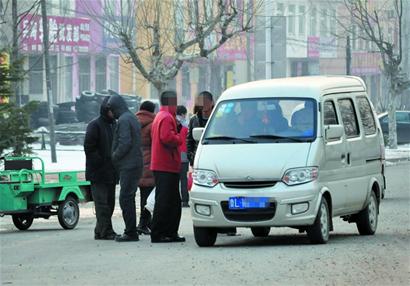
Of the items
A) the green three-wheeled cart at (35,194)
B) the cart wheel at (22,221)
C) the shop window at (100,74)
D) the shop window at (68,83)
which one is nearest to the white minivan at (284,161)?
the green three-wheeled cart at (35,194)

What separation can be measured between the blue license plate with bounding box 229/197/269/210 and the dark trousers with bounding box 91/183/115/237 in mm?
2638

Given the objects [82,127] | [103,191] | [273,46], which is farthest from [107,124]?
[82,127]

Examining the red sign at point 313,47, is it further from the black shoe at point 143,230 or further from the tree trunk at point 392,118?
the black shoe at point 143,230

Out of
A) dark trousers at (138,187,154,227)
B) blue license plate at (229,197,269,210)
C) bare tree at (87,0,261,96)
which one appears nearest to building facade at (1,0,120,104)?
bare tree at (87,0,261,96)

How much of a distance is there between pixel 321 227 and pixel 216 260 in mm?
2022

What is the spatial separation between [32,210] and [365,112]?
4868 mm

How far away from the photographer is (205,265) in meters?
12.6

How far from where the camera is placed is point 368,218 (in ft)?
53.7

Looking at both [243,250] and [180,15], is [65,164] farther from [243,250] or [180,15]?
[243,250]

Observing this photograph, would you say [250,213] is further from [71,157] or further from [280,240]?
[71,157]

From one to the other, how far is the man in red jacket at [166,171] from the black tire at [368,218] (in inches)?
86.3

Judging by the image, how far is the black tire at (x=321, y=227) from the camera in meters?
14.6

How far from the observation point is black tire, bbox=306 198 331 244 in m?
14.6

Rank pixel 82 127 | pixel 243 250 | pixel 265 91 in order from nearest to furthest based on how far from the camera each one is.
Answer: pixel 243 250
pixel 265 91
pixel 82 127
